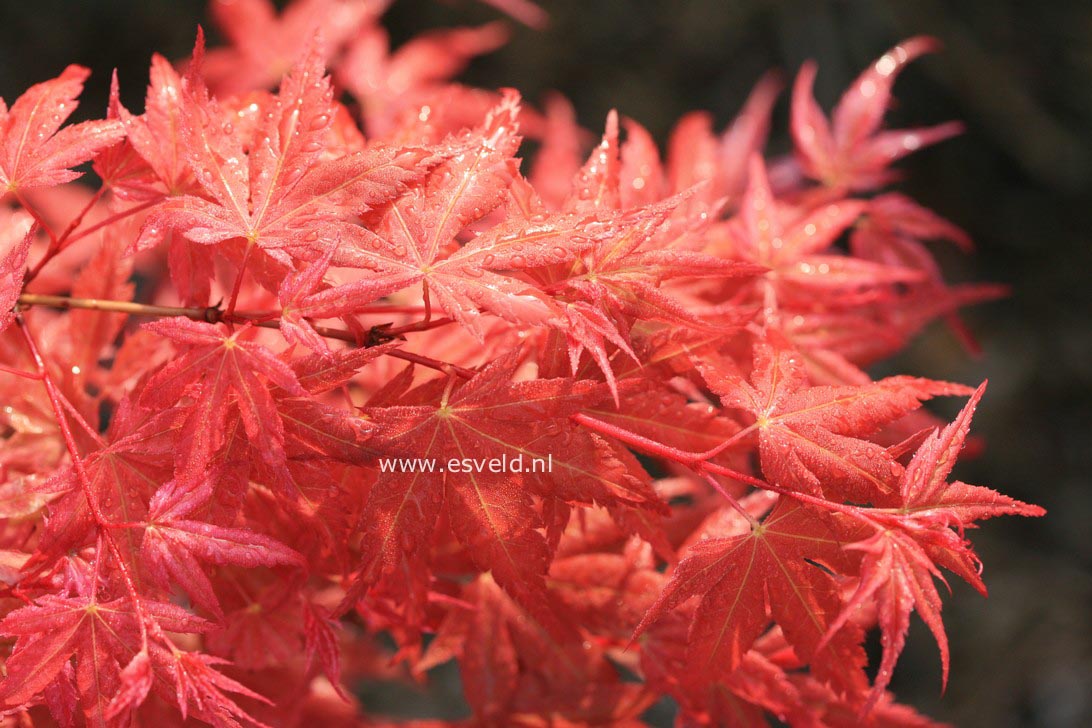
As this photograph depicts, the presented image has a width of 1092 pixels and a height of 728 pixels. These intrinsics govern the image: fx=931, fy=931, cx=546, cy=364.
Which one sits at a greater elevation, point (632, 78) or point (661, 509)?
point (632, 78)

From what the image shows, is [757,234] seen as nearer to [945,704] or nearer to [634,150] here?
[634,150]

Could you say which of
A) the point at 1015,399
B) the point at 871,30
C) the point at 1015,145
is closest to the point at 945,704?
the point at 1015,399

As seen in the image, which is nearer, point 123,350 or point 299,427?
point 299,427

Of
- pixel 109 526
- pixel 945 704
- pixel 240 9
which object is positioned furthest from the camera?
pixel 945 704

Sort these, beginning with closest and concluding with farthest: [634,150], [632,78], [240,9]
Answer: [634,150], [240,9], [632,78]

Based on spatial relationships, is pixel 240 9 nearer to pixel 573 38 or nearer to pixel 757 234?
pixel 757 234

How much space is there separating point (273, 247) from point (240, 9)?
1.05 m

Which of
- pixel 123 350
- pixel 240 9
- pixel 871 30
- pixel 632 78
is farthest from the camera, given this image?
pixel 632 78

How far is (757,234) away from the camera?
2.95 feet

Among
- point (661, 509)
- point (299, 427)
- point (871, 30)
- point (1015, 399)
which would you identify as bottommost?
point (1015, 399)

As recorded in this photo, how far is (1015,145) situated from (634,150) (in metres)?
1.94

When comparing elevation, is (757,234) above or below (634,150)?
below

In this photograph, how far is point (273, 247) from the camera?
1.90 ft

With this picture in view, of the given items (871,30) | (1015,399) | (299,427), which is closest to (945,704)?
(1015,399)
